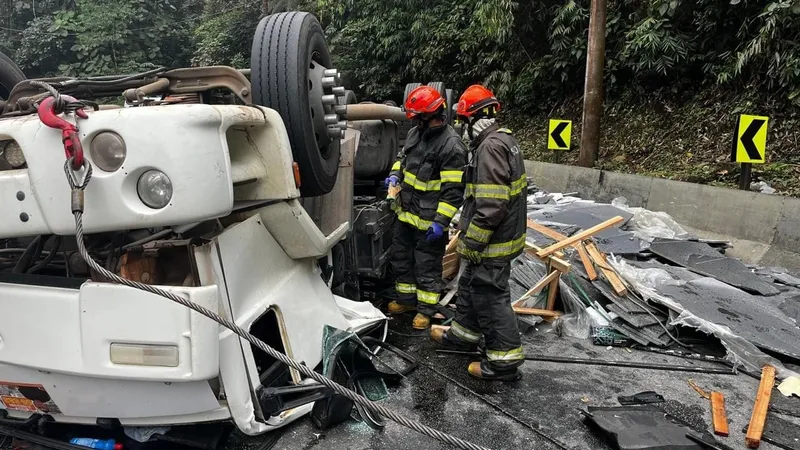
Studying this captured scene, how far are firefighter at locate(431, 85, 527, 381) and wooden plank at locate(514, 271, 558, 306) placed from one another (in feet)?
2.24

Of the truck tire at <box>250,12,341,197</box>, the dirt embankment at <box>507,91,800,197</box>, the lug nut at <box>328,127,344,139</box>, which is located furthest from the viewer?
Result: the dirt embankment at <box>507,91,800,197</box>

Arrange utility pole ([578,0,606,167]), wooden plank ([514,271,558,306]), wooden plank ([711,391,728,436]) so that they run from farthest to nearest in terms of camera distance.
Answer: utility pole ([578,0,606,167]) → wooden plank ([514,271,558,306]) → wooden plank ([711,391,728,436])

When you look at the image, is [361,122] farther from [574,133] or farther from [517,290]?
[574,133]

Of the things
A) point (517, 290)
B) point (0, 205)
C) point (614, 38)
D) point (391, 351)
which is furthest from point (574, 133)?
point (0, 205)

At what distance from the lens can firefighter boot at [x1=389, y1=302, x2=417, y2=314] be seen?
4008 mm

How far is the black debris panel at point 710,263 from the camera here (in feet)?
13.0

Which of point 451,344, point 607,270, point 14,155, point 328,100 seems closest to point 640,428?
point 451,344

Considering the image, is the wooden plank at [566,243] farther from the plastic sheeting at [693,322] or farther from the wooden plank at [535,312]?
the wooden plank at [535,312]

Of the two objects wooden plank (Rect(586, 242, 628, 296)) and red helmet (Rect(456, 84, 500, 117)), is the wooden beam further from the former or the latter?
red helmet (Rect(456, 84, 500, 117))

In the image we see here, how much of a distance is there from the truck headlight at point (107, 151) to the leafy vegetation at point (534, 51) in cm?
633

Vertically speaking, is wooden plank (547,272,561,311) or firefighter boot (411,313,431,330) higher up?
wooden plank (547,272,561,311)

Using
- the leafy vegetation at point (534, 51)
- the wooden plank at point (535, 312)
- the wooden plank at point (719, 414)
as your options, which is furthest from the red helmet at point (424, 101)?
the leafy vegetation at point (534, 51)

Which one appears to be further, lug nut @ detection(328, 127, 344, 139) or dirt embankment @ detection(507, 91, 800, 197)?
dirt embankment @ detection(507, 91, 800, 197)

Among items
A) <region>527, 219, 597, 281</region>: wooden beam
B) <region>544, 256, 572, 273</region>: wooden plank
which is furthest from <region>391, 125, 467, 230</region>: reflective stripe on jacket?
<region>527, 219, 597, 281</region>: wooden beam
